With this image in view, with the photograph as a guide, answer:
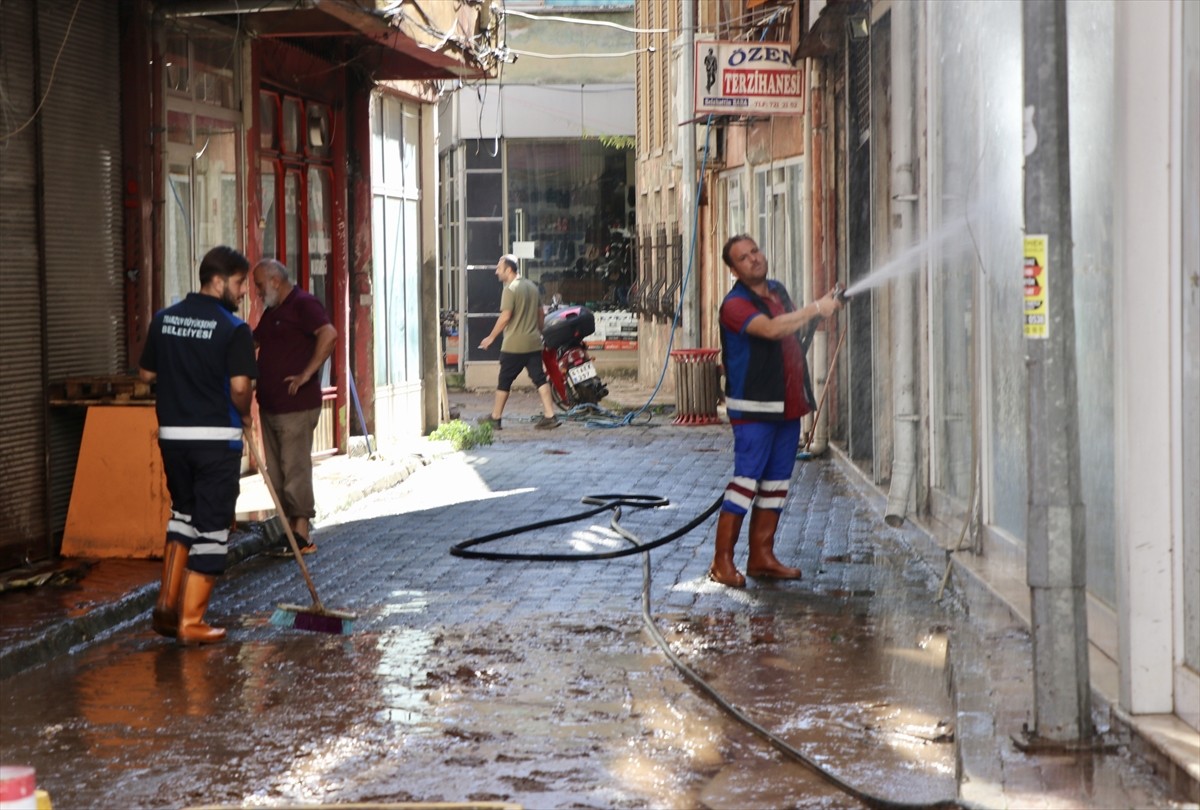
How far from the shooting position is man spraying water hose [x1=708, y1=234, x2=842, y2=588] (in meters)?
9.55

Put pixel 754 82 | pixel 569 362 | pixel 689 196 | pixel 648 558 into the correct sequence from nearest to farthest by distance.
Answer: pixel 648 558
pixel 754 82
pixel 569 362
pixel 689 196

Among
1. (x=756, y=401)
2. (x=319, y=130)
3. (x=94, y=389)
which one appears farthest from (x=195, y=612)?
(x=319, y=130)

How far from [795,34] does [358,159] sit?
496cm

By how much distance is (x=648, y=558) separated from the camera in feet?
34.3

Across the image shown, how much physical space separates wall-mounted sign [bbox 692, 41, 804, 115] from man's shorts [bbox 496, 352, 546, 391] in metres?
4.72

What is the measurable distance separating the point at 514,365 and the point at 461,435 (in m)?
2.67

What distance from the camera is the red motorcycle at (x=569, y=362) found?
23094 millimetres

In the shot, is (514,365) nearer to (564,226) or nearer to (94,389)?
(94,389)

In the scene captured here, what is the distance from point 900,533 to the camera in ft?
37.0

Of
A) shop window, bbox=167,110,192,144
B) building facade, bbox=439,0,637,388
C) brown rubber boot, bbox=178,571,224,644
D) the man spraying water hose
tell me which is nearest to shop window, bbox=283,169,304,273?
shop window, bbox=167,110,192,144

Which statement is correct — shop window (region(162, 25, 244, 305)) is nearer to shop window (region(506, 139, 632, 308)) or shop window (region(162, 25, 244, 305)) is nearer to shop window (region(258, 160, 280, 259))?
shop window (region(258, 160, 280, 259))

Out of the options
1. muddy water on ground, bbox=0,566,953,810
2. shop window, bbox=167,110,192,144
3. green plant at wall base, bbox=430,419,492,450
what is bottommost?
muddy water on ground, bbox=0,566,953,810

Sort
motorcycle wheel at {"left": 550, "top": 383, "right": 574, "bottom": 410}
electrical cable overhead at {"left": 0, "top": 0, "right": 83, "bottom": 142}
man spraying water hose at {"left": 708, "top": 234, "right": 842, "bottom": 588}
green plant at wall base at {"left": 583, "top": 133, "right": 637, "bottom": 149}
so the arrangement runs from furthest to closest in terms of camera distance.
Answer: green plant at wall base at {"left": 583, "top": 133, "right": 637, "bottom": 149}
motorcycle wheel at {"left": 550, "top": 383, "right": 574, "bottom": 410}
electrical cable overhead at {"left": 0, "top": 0, "right": 83, "bottom": 142}
man spraying water hose at {"left": 708, "top": 234, "right": 842, "bottom": 588}

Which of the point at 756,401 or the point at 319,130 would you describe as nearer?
the point at 756,401
